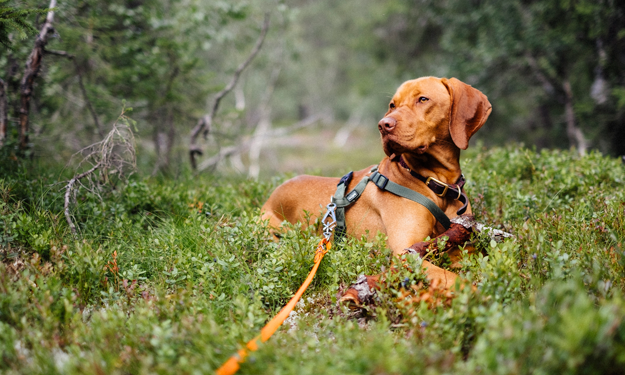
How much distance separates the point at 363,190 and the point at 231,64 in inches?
707

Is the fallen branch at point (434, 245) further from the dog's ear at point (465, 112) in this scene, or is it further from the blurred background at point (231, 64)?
the blurred background at point (231, 64)

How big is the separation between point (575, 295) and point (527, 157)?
3.64 metres

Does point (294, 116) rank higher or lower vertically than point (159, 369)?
lower

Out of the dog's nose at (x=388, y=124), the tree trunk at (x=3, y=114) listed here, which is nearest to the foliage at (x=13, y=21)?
the tree trunk at (x=3, y=114)

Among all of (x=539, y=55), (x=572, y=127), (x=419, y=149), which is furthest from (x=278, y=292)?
(x=539, y=55)

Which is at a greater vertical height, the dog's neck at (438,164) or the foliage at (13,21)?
the foliage at (13,21)

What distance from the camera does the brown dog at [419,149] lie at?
2807 mm

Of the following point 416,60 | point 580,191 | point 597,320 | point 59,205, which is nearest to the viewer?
point 597,320

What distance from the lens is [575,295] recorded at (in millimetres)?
1482

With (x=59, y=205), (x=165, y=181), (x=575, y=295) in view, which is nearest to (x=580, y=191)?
(x=575, y=295)

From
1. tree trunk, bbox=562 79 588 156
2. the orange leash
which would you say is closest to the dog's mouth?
the orange leash

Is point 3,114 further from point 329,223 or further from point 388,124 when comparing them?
point 388,124

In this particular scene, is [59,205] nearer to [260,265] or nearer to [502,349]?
[260,265]

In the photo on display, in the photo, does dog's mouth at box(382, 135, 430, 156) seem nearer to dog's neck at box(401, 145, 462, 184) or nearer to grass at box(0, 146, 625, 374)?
dog's neck at box(401, 145, 462, 184)
